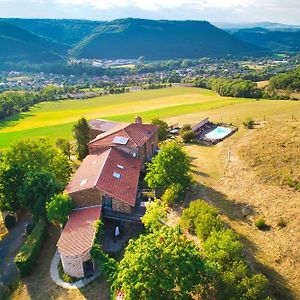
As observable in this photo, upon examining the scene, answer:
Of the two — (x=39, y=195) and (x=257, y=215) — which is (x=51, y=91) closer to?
(x=39, y=195)

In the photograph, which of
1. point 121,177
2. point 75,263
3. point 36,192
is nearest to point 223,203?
point 121,177

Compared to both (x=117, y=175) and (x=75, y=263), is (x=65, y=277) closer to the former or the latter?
(x=75, y=263)

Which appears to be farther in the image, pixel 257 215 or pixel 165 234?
pixel 257 215

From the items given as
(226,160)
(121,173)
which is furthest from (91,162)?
(226,160)

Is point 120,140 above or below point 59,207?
above

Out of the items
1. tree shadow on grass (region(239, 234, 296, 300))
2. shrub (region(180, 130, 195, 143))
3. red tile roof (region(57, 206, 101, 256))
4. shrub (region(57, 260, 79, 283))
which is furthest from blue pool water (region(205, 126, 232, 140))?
shrub (region(57, 260, 79, 283))

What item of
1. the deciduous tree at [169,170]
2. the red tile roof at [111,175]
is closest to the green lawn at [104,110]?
the red tile roof at [111,175]
